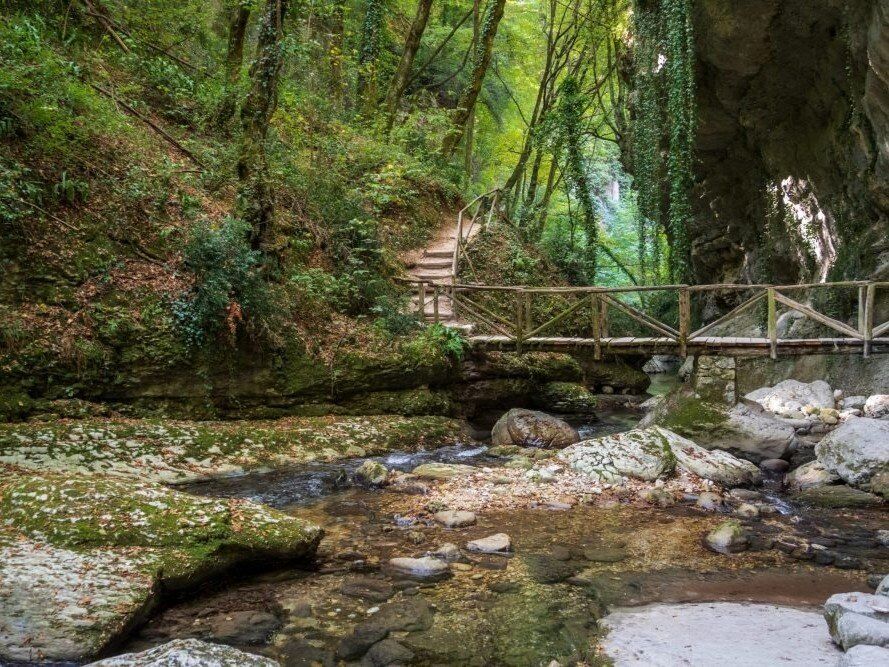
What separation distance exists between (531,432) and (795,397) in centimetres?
554

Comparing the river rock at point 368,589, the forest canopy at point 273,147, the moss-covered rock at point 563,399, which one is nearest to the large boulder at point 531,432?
the moss-covered rock at point 563,399

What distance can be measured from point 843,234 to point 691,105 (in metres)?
3.75

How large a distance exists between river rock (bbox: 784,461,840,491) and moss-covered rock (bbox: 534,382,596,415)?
4.31 meters

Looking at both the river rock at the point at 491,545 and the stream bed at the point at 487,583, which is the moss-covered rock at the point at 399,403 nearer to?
the stream bed at the point at 487,583

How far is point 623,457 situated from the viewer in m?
6.95

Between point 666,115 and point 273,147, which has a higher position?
point 666,115

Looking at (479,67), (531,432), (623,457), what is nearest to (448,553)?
(623,457)

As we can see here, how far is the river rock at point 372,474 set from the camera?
6.55 meters

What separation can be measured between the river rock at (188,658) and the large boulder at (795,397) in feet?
31.4

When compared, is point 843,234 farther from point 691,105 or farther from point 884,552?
point 884,552

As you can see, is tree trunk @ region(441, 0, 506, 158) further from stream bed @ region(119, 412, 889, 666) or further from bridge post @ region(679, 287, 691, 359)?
stream bed @ region(119, 412, 889, 666)

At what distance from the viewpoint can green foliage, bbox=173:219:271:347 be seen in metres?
7.05

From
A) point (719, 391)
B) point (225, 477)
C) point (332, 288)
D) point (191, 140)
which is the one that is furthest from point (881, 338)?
point (191, 140)

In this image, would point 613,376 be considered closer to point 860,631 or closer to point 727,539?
point 727,539
